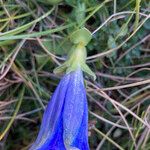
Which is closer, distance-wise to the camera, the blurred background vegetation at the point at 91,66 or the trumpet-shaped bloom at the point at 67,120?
the trumpet-shaped bloom at the point at 67,120

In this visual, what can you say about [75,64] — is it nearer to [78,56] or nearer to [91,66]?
[78,56]

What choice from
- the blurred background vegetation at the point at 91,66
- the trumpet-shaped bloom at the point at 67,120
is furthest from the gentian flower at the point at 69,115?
the blurred background vegetation at the point at 91,66

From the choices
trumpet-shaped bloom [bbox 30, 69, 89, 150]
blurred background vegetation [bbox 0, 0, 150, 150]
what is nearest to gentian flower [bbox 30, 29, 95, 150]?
trumpet-shaped bloom [bbox 30, 69, 89, 150]

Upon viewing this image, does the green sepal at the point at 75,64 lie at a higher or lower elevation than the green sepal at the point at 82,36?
lower

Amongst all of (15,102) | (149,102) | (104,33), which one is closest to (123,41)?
(104,33)

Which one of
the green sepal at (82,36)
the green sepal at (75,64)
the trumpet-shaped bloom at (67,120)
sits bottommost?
the trumpet-shaped bloom at (67,120)

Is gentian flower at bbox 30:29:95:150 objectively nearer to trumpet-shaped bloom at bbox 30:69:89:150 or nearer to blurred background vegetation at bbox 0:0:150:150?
trumpet-shaped bloom at bbox 30:69:89:150

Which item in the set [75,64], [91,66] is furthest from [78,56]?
[91,66]

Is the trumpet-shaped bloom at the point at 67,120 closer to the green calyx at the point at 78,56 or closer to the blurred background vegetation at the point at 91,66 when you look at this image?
the green calyx at the point at 78,56
